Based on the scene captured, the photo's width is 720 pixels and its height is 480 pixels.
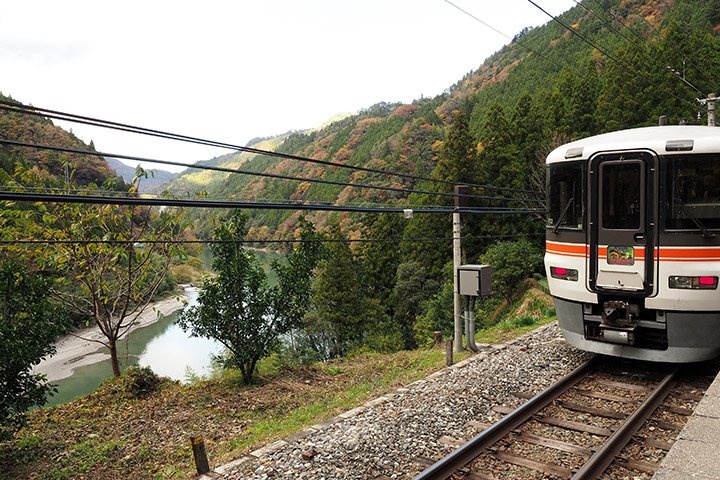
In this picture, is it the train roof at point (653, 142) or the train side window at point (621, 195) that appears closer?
the train roof at point (653, 142)

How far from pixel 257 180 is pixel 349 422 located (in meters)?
118

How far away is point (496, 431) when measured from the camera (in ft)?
17.4

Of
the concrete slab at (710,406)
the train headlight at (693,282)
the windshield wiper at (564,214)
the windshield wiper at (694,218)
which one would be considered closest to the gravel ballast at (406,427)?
the train headlight at (693,282)

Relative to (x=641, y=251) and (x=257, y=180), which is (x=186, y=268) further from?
(x=257, y=180)

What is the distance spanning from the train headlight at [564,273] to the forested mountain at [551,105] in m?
3.25

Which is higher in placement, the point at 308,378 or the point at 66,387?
the point at 308,378

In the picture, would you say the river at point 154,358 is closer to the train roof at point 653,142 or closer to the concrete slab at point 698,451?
the train roof at point 653,142

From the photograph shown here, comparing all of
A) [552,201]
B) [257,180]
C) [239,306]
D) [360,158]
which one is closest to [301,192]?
[360,158]

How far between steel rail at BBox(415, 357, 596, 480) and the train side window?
2.10 metres

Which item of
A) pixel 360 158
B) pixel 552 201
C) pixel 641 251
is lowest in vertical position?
pixel 641 251

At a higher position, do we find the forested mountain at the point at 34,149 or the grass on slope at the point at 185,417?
the forested mountain at the point at 34,149

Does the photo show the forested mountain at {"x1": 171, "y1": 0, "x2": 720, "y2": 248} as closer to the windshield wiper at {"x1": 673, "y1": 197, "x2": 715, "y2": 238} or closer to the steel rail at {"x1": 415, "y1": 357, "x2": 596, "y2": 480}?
the windshield wiper at {"x1": 673, "y1": 197, "x2": 715, "y2": 238}

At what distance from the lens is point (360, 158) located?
87.0 m

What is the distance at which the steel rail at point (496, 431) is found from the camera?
4.56 meters
